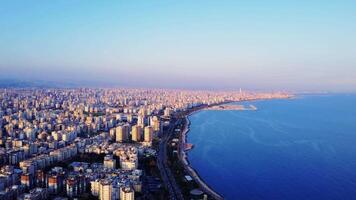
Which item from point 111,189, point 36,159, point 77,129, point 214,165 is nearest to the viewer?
point 111,189

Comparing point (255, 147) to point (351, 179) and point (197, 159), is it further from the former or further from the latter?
point (351, 179)

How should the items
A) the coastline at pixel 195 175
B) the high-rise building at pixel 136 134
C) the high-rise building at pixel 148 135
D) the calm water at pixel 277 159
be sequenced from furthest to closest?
the high-rise building at pixel 136 134 < the high-rise building at pixel 148 135 < the calm water at pixel 277 159 < the coastline at pixel 195 175

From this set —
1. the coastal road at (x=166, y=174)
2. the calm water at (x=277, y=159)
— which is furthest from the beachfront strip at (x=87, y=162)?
the calm water at (x=277, y=159)

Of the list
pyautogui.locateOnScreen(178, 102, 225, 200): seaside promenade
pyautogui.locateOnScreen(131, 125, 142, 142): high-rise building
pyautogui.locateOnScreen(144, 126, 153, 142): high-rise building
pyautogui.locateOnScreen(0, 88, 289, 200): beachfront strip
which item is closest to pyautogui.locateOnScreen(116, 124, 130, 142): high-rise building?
pyautogui.locateOnScreen(0, 88, 289, 200): beachfront strip

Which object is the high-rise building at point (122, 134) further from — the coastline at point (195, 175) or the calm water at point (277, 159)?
the calm water at point (277, 159)

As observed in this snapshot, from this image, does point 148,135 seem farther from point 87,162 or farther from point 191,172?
point 191,172

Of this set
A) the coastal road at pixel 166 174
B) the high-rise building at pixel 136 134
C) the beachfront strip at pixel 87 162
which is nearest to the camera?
the beachfront strip at pixel 87 162

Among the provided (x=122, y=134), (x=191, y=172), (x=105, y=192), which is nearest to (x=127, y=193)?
(x=105, y=192)

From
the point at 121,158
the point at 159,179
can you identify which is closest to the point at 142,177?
the point at 159,179
